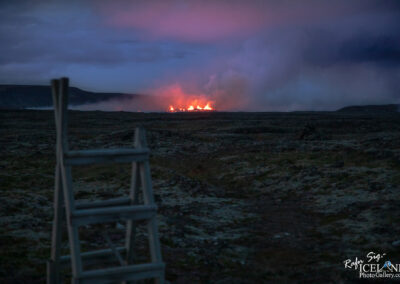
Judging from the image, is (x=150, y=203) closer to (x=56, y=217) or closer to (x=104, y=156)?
(x=104, y=156)

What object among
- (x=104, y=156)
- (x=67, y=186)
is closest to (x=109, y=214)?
(x=67, y=186)

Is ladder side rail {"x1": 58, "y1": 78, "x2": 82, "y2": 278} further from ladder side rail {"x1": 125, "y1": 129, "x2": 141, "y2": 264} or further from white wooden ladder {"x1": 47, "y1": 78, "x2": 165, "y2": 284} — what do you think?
ladder side rail {"x1": 125, "y1": 129, "x2": 141, "y2": 264}

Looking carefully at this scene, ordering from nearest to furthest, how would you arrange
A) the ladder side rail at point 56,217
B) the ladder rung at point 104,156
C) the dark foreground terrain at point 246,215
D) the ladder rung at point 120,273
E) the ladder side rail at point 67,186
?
1. the ladder side rail at point 67,186
2. the ladder rung at point 120,273
3. the ladder rung at point 104,156
4. the ladder side rail at point 56,217
5. the dark foreground terrain at point 246,215

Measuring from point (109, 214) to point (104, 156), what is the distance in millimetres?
982

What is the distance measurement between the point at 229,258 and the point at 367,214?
712cm

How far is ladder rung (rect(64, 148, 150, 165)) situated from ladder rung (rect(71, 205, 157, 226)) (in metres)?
0.81

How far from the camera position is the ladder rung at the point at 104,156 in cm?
580

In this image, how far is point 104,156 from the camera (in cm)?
598

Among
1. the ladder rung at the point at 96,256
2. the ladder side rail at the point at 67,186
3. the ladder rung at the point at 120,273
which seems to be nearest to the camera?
the ladder side rail at the point at 67,186

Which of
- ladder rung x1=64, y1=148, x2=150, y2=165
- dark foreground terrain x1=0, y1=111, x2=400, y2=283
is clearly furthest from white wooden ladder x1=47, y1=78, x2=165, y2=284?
dark foreground terrain x1=0, y1=111, x2=400, y2=283

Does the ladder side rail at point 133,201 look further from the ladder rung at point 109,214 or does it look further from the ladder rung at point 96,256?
the ladder rung at point 109,214

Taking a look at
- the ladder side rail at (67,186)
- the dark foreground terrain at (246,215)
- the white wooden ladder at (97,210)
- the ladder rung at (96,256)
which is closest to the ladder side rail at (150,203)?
the white wooden ladder at (97,210)

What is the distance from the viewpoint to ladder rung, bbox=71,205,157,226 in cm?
552

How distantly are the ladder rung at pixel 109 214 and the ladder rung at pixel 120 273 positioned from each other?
2.60 ft
